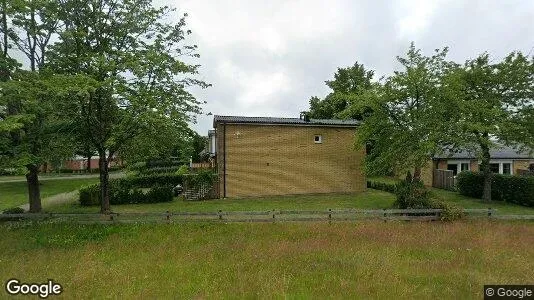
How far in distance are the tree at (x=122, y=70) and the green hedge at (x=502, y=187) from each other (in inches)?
855

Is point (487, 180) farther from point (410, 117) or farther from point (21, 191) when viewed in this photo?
point (21, 191)

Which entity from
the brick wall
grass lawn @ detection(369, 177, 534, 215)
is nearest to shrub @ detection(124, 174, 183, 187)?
the brick wall

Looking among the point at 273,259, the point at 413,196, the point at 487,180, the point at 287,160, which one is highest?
the point at 287,160

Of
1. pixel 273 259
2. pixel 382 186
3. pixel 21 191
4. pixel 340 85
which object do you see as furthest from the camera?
pixel 340 85

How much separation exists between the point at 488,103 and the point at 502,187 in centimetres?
695

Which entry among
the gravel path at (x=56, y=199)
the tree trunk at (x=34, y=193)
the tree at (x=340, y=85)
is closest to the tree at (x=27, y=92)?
the tree trunk at (x=34, y=193)

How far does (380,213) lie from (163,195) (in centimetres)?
1546

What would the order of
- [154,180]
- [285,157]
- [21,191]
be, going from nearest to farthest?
[285,157] → [154,180] → [21,191]

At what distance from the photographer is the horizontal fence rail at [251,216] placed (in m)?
16.9

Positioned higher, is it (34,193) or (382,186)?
(34,193)

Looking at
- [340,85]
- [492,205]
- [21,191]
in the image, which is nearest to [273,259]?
[492,205]

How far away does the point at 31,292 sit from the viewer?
906 cm

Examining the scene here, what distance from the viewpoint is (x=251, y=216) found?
1752 cm

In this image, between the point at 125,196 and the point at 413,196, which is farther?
the point at 125,196
